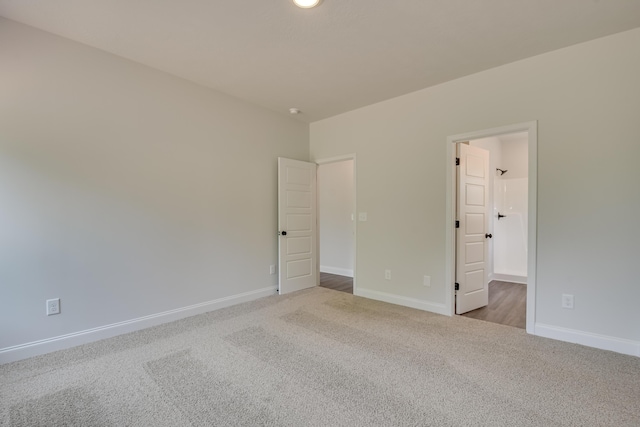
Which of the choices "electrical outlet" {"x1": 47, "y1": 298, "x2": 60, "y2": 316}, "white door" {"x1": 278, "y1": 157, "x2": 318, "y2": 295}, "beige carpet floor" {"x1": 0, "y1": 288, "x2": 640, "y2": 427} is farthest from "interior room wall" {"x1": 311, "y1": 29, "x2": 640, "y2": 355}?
"electrical outlet" {"x1": 47, "y1": 298, "x2": 60, "y2": 316}

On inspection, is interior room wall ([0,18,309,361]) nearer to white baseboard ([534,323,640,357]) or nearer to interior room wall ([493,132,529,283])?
white baseboard ([534,323,640,357])

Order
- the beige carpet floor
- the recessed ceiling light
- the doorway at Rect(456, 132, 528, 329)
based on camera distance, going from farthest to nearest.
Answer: the doorway at Rect(456, 132, 528, 329), the recessed ceiling light, the beige carpet floor

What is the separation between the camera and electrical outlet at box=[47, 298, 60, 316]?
8.08ft

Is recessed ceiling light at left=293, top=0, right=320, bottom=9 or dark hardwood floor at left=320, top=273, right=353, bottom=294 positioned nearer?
recessed ceiling light at left=293, top=0, right=320, bottom=9

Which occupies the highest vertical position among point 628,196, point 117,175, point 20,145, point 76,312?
point 20,145

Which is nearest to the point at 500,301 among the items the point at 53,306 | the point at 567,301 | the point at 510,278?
the point at 567,301

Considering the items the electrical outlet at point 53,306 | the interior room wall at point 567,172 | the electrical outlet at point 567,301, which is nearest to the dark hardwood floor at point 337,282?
the interior room wall at point 567,172

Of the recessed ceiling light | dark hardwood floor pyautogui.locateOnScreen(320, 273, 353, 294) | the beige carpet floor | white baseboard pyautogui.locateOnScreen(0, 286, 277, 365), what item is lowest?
dark hardwood floor pyautogui.locateOnScreen(320, 273, 353, 294)

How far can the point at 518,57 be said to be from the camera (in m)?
2.78

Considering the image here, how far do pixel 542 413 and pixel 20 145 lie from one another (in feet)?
13.4

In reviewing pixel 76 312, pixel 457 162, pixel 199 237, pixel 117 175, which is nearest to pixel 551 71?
pixel 457 162

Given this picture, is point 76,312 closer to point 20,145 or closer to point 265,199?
point 20,145

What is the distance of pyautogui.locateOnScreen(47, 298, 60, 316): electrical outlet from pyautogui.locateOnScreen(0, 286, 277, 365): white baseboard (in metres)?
0.22

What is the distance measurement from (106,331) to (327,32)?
3.31 meters
